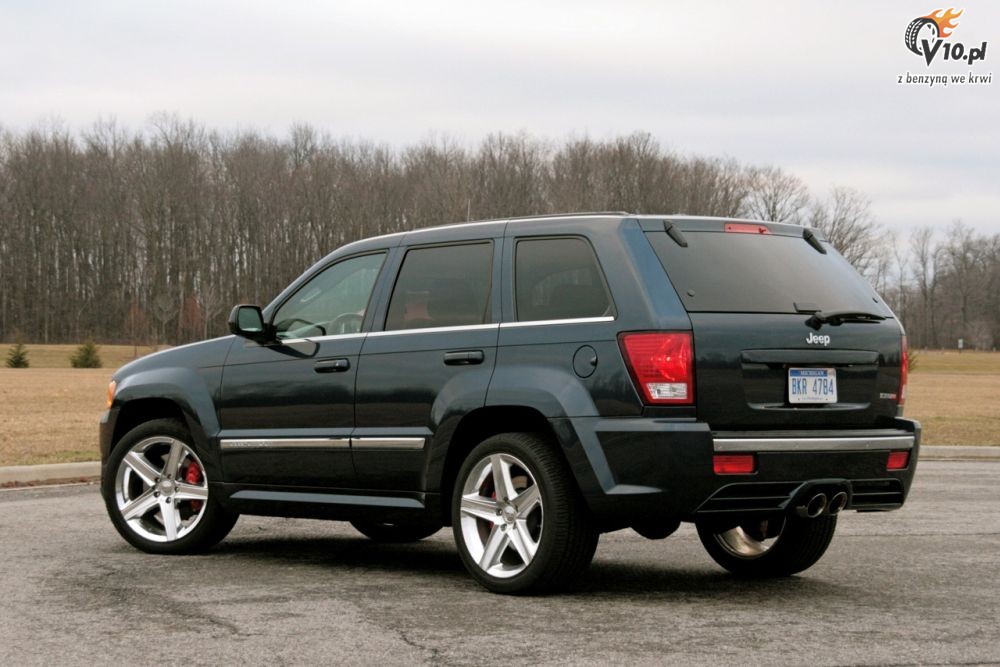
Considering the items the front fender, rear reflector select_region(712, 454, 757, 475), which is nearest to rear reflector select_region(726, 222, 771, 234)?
rear reflector select_region(712, 454, 757, 475)

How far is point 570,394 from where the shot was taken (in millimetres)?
6504

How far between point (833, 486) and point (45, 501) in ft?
25.1

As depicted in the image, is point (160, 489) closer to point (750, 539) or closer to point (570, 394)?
point (570, 394)

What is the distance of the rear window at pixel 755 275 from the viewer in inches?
260

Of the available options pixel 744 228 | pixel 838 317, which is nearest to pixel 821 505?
pixel 838 317

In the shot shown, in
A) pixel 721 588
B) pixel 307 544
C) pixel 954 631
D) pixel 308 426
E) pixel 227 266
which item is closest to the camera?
pixel 954 631

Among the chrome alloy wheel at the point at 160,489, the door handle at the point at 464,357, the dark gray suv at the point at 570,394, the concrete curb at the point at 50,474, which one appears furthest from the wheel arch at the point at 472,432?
the concrete curb at the point at 50,474

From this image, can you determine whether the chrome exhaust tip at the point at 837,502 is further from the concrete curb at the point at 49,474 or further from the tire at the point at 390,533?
the concrete curb at the point at 49,474

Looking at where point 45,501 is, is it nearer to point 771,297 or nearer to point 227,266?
point 771,297

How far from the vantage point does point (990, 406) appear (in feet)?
106

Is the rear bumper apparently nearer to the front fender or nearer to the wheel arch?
the wheel arch

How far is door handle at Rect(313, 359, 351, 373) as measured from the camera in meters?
7.70

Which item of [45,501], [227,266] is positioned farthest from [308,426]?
[227,266]

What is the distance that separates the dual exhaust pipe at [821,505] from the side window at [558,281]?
1312 millimetres
